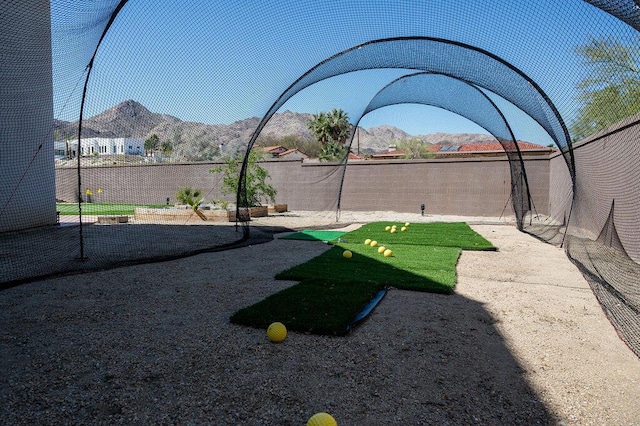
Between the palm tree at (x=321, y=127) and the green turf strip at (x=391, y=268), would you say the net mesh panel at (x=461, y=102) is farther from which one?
the palm tree at (x=321, y=127)

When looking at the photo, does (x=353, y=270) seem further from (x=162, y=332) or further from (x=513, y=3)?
(x=513, y=3)

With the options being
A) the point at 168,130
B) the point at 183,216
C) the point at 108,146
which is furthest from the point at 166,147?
the point at 183,216

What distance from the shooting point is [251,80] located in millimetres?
8602

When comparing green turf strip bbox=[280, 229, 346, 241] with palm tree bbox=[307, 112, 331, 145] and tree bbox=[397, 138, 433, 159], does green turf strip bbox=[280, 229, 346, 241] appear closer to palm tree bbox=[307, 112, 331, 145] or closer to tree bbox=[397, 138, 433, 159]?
palm tree bbox=[307, 112, 331, 145]

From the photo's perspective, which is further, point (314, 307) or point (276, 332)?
point (314, 307)

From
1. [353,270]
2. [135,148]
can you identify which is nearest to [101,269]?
[135,148]

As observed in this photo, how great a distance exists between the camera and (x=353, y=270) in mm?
6164

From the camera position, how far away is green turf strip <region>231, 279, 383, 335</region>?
3.79 meters

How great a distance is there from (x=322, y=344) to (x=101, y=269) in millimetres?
4144

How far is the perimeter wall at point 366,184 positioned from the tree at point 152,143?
6.98 metres

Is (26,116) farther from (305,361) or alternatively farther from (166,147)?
(305,361)

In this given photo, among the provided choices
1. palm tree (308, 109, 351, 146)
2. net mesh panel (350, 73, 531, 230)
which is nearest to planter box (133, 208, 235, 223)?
net mesh panel (350, 73, 531, 230)

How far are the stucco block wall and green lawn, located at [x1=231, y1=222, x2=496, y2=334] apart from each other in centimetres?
526

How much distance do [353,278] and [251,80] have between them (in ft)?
16.3
